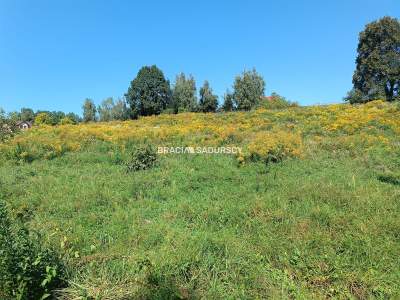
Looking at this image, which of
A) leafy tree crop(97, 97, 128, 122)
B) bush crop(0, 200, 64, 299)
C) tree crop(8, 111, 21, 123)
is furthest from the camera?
leafy tree crop(97, 97, 128, 122)

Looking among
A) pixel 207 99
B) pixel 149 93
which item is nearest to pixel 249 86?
pixel 207 99

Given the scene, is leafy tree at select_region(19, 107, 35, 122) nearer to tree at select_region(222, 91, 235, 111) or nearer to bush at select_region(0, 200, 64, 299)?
bush at select_region(0, 200, 64, 299)

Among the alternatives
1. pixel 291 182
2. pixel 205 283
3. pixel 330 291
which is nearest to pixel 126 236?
pixel 205 283

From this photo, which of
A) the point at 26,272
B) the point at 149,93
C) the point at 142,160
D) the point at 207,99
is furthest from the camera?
the point at 149,93

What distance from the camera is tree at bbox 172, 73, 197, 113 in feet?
124

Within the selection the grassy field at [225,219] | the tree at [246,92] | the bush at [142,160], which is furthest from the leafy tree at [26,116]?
the tree at [246,92]

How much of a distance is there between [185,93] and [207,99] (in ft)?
8.28

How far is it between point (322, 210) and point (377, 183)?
211 centimetres

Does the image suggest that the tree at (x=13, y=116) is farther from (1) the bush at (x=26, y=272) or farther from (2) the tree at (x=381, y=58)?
(2) the tree at (x=381, y=58)

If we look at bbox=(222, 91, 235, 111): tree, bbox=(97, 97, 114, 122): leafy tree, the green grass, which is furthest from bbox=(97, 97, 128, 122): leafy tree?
the green grass

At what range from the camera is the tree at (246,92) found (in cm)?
3431

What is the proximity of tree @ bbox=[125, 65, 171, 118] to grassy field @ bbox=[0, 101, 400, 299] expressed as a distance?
29.2 meters

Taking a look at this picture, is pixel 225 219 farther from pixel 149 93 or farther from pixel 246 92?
pixel 149 93

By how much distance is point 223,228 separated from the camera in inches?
201
